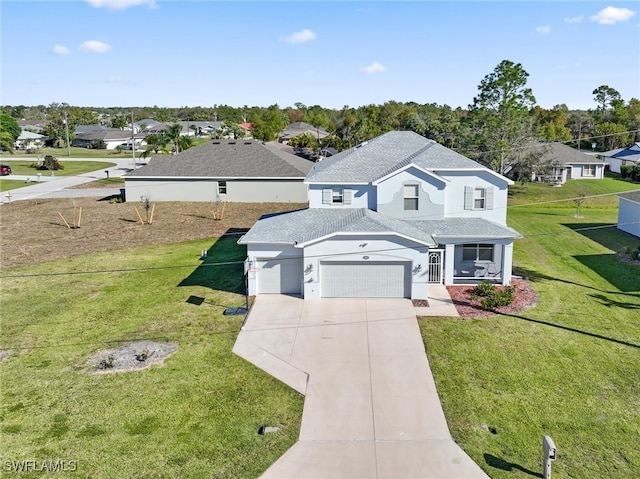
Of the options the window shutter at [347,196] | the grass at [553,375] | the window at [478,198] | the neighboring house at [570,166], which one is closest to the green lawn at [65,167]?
the window shutter at [347,196]

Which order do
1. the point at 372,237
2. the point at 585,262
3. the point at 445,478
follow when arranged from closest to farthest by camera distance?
the point at 445,478 < the point at 372,237 < the point at 585,262

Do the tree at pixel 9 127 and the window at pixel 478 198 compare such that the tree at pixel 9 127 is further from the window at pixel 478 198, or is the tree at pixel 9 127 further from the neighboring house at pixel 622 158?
the neighboring house at pixel 622 158

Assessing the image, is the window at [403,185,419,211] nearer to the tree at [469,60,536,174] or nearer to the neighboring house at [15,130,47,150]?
the tree at [469,60,536,174]

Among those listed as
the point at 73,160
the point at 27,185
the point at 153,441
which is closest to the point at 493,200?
the point at 153,441

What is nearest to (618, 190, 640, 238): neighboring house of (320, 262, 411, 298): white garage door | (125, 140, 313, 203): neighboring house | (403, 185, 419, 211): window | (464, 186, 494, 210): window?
(464, 186, 494, 210): window

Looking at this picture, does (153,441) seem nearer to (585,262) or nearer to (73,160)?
(585,262)

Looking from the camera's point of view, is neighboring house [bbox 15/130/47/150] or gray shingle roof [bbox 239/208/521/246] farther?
neighboring house [bbox 15/130/47/150]
